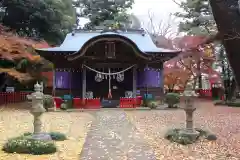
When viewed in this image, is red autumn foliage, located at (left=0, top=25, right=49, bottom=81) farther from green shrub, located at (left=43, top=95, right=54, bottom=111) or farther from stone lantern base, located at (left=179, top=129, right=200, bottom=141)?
stone lantern base, located at (left=179, top=129, right=200, bottom=141)

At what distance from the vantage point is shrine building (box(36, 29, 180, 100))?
22266 mm

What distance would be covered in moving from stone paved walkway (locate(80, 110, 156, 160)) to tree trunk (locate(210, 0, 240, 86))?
4997 mm

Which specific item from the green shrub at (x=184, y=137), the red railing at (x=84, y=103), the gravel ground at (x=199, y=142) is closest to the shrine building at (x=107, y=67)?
the red railing at (x=84, y=103)

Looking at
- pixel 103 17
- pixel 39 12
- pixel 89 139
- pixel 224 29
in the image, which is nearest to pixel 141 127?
pixel 89 139

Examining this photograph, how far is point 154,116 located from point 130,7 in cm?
2749

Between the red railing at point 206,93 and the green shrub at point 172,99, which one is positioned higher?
the red railing at point 206,93

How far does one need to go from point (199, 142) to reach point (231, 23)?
739 cm

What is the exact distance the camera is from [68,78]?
77.6 feet

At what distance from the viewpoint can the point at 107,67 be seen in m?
23.0

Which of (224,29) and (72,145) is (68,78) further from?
(224,29)

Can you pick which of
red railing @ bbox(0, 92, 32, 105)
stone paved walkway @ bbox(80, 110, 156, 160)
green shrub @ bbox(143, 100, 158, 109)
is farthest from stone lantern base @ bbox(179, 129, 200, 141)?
red railing @ bbox(0, 92, 32, 105)

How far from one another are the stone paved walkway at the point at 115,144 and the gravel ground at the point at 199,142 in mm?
356

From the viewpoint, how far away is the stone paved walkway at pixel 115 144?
343 inches

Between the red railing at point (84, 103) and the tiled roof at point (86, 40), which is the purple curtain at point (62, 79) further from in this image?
the tiled roof at point (86, 40)
